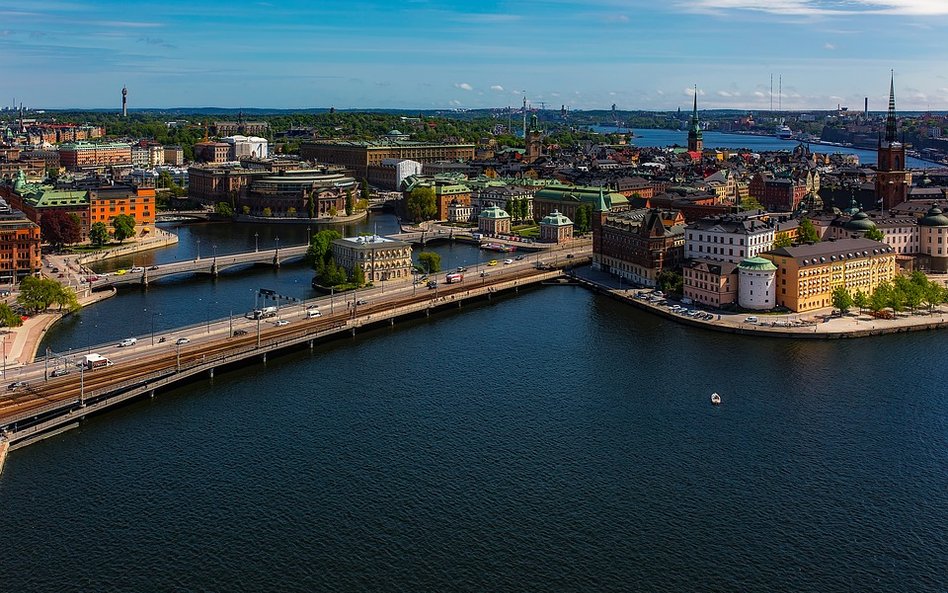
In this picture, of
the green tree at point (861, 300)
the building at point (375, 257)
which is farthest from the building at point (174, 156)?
the green tree at point (861, 300)

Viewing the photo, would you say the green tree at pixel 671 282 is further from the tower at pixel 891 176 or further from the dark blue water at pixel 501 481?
the tower at pixel 891 176

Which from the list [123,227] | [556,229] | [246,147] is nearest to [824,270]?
[556,229]

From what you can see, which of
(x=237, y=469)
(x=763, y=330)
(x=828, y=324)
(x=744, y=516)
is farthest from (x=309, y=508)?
(x=828, y=324)

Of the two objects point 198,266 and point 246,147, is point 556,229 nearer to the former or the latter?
point 198,266

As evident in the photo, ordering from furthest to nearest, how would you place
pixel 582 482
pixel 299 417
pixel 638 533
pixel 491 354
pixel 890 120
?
1. pixel 890 120
2. pixel 491 354
3. pixel 299 417
4. pixel 582 482
5. pixel 638 533

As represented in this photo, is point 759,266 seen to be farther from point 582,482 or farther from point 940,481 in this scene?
point 582,482

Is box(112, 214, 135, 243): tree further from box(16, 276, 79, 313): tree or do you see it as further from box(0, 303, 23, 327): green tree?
box(0, 303, 23, 327): green tree

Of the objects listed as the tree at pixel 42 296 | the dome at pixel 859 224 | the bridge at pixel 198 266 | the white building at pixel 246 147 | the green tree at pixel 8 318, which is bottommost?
the green tree at pixel 8 318
